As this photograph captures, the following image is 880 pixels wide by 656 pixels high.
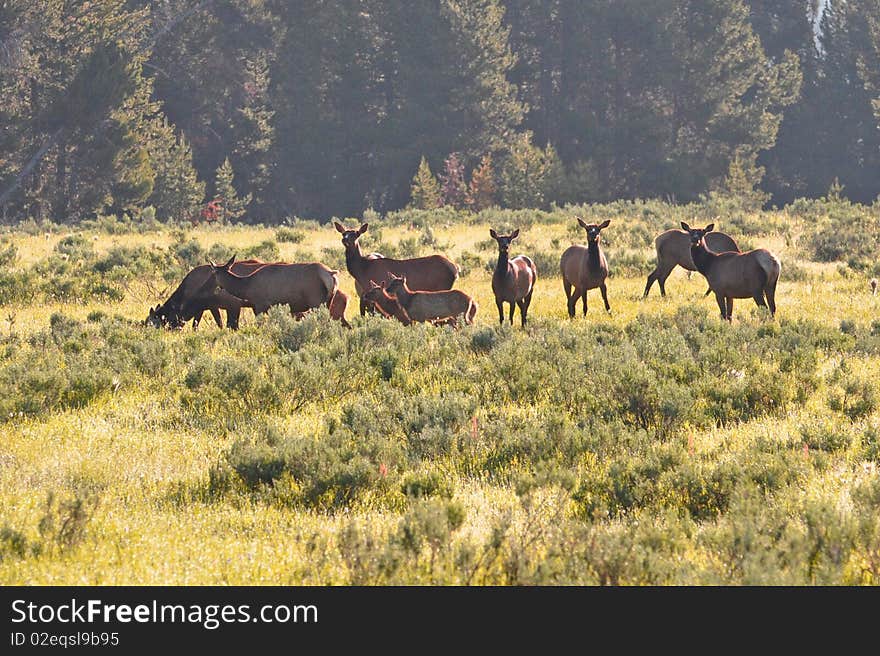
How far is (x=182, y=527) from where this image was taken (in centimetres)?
679

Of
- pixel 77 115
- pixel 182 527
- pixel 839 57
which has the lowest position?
pixel 182 527

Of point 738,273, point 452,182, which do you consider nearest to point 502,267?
point 738,273

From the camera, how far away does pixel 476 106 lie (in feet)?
189

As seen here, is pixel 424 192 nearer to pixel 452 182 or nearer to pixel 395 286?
pixel 452 182

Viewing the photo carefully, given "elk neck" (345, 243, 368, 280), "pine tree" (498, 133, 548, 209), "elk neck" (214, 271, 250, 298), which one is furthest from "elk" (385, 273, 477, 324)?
"pine tree" (498, 133, 548, 209)

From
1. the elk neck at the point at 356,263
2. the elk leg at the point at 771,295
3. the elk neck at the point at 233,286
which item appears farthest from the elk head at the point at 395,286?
the elk leg at the point at 771,295

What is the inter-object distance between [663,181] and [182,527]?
5537 cm

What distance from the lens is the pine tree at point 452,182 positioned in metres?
57.6

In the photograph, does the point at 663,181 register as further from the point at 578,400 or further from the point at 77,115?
the point at 578,400

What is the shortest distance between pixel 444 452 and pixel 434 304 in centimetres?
713

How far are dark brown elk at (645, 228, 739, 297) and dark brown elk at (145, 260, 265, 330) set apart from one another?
8.25 m

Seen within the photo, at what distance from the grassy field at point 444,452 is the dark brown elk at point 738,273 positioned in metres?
0.45
